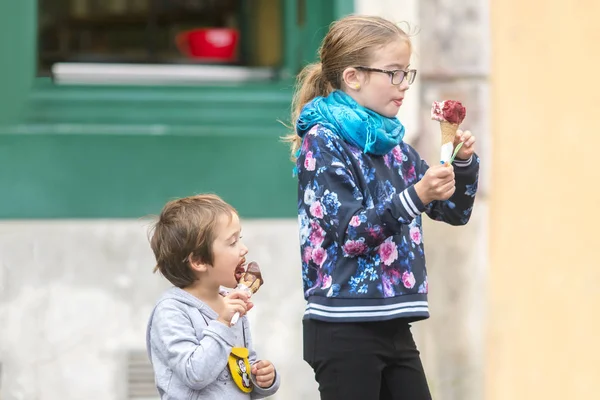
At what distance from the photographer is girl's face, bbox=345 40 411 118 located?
3572mm

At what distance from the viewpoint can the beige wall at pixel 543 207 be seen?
589 cm

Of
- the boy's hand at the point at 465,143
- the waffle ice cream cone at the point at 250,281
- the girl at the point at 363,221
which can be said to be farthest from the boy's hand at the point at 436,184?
the waffle ice cream cone at the point at 250,281

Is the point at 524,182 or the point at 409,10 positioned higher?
the point at 409,10

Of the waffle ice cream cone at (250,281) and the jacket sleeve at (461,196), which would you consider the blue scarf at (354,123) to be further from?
the waffle ice cream cone at (250,281)

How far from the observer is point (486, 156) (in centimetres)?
584

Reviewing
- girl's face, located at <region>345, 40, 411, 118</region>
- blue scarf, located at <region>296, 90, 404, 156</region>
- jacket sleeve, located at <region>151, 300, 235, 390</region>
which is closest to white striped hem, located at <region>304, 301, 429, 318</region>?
jacket sleeve, located at <region>151, 300, 235, 390</region>

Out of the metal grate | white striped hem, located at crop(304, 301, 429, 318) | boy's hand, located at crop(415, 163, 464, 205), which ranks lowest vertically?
the metal grate

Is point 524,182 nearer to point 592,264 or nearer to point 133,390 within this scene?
point 592,264

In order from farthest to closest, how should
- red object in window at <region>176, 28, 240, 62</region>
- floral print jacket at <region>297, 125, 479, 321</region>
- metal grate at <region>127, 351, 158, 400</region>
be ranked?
1. red object in window at <region>176, 28, 240, 62</region>
2. metal grate at <region>127, 351, 158, 400</region>
3. floral print jacket at <region>297, 125, 479, 321</region>

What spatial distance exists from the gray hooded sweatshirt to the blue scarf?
2.18 feet

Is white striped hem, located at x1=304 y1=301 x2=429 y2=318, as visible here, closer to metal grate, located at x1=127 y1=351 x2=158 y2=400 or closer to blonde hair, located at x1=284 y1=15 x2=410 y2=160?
blonde hair, located at x1=284 y1=15 x2=410 y2=160

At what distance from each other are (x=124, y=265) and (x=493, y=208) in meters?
1.86

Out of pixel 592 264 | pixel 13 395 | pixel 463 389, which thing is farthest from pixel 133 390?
pixel 592 264

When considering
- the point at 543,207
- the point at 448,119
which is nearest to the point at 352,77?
the point at 448,119
